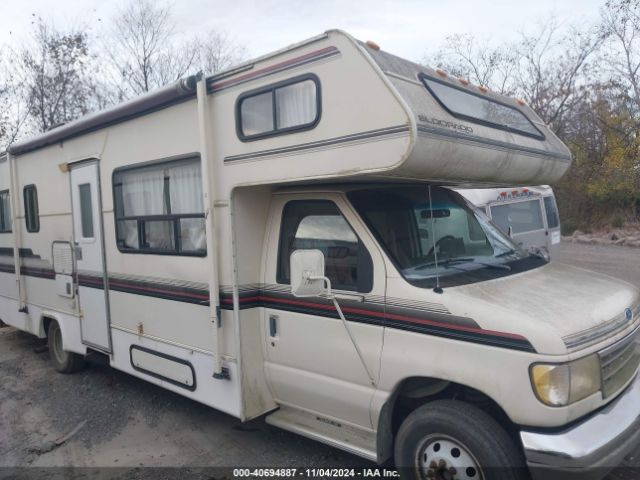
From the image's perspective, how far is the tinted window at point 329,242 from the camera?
3.46 meters

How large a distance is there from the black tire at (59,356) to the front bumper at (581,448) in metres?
5.41

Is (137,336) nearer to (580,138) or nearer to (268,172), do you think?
(268,172)

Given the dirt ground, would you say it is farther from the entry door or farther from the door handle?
the door handle

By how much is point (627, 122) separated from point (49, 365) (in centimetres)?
2315

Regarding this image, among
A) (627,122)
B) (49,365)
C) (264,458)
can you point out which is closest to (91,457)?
(264,458)

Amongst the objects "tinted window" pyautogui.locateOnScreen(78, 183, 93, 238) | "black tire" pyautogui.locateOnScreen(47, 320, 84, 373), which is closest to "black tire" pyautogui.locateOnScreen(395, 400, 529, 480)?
"tinted window" pyautogui.locateOnScreen(78, 183, 93, 238)

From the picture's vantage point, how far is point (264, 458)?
13.5 feet

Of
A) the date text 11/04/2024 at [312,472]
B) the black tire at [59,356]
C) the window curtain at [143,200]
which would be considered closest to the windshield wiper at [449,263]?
the date text 11/04/2024 at [312,472]

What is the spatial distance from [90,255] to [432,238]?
12.4 feet

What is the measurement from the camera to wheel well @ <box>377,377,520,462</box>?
10.0ft

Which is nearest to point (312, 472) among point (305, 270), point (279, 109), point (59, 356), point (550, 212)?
point (305, 270)

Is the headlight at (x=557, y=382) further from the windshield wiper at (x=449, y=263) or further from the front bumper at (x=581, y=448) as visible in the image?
the windshield wiper at (x=449, y=263)

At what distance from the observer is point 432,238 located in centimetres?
361

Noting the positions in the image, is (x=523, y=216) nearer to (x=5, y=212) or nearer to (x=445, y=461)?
(x=445, y=461)
